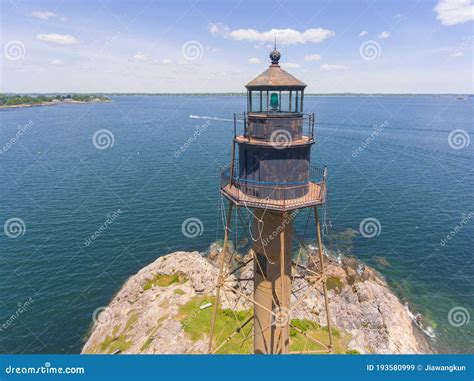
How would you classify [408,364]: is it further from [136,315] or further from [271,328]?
[136,315]
